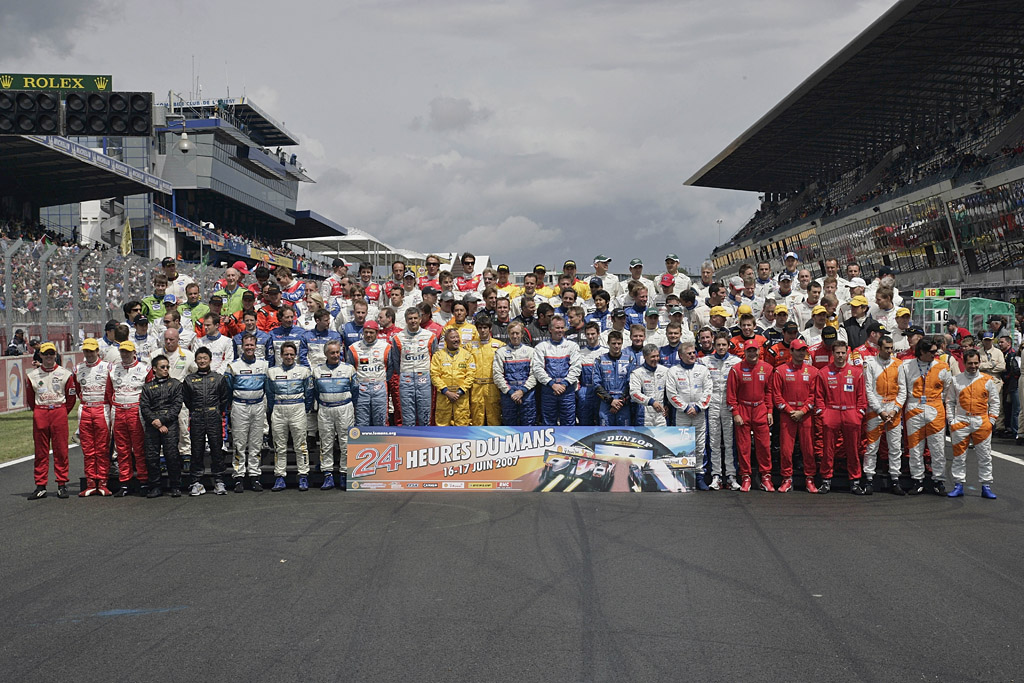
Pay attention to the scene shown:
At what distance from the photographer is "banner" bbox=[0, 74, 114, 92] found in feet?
49.5

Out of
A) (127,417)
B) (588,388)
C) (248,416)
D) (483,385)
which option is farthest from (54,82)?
(588,388)

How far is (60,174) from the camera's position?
37219mm

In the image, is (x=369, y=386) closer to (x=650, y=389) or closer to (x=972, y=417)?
(x=650, y=389)

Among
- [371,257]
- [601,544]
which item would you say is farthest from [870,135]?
[601,544]

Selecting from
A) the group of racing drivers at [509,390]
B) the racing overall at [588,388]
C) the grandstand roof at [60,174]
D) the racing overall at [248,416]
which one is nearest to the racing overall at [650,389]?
A: the group of racing drivers at [509,390]

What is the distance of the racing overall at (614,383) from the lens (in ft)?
32.5

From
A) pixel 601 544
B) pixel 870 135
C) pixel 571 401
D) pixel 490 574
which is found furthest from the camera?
→ pixel 870 135

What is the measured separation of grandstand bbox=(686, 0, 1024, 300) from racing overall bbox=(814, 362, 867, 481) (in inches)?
821

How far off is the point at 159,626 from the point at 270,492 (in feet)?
13.7

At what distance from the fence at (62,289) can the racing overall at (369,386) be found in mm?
9163

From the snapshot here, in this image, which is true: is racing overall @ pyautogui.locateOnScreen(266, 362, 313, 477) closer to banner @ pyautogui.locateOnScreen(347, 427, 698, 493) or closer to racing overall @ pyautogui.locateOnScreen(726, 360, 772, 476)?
banner @ pyautogui.locateOnScreen(347, 427, 698, 493)

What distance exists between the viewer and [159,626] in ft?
17.0

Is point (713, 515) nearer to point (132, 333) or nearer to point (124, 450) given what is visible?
point (124, 450)

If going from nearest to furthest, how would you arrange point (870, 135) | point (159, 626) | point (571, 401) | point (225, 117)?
point (159, 626) → point (571, 401) → point (870, 135) → point (225, 117)
